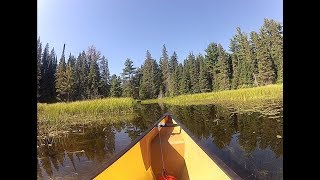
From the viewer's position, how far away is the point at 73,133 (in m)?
10.9

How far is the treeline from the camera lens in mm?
38281

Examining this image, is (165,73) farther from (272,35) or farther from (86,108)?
(86,108)

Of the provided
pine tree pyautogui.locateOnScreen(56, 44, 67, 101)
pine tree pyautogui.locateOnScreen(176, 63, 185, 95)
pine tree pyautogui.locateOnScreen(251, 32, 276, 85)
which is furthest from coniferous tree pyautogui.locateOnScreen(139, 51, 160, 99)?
pine tree pyautogui.locateOnScreen(251, 32, 276, 85)

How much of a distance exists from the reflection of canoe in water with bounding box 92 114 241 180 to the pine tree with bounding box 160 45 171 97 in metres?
47.2

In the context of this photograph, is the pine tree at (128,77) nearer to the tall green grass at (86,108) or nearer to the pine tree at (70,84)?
the pine tree at (70,84)

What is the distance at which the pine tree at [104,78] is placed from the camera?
4409 centimetres

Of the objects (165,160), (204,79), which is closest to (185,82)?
(204,79)

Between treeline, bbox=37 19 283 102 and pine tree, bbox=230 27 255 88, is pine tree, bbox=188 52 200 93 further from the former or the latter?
pine tree, bbox=230 27 255 88

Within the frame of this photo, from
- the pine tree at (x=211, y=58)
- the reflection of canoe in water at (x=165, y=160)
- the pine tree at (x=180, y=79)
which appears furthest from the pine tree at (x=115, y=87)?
the reflection of canoe in water at (x=165, y=160)

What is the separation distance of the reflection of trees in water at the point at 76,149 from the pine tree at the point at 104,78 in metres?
33.6

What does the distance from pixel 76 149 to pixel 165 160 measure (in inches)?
212

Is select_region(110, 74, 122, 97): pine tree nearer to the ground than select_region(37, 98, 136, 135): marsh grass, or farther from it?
farther from it

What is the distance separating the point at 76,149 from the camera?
830 cm
